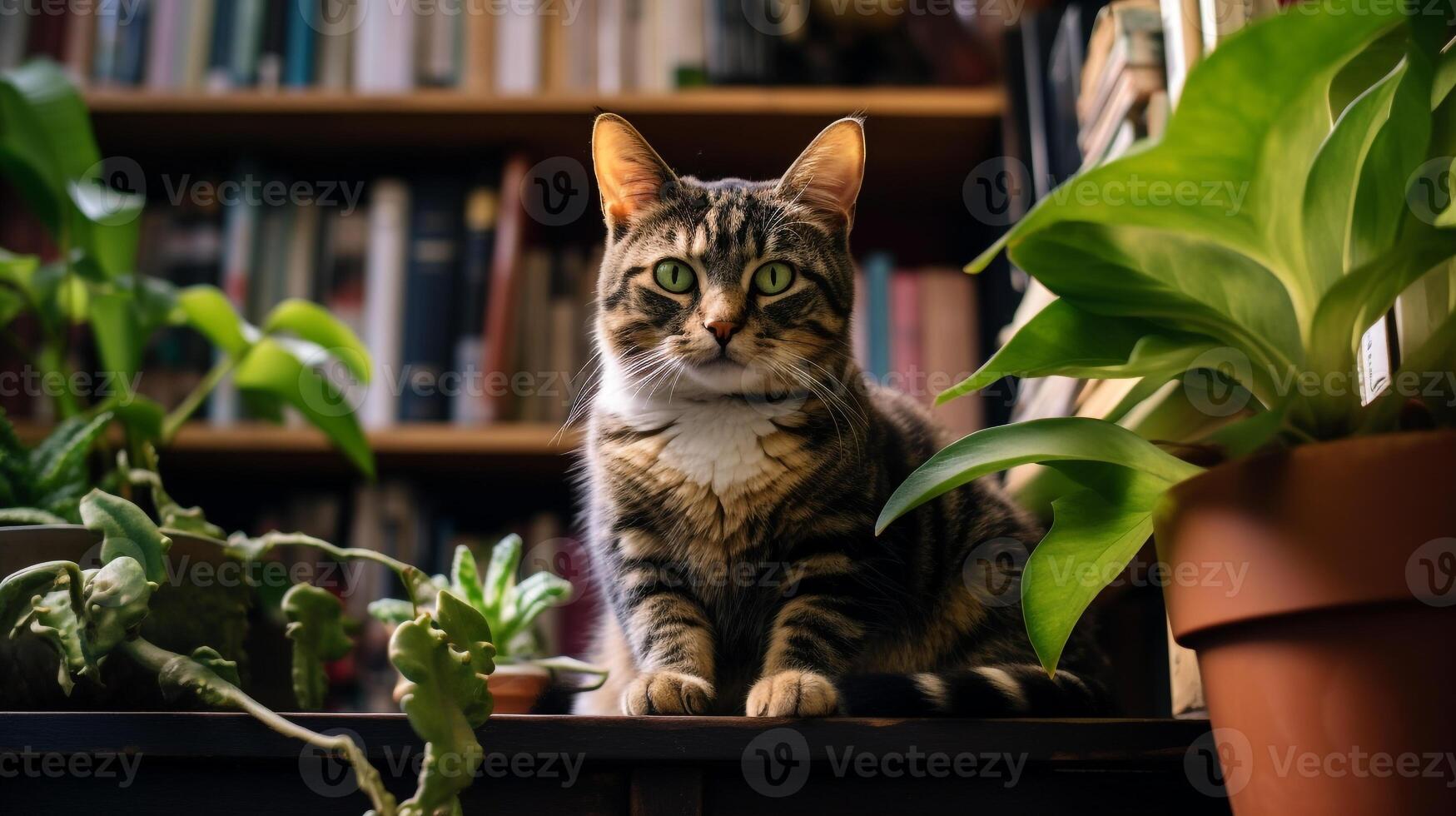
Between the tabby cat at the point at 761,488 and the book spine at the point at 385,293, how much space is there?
0.64 meters

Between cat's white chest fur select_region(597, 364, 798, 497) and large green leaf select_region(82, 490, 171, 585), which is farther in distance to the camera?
cat's white chest fur select_region(597, 364, 798, 497)

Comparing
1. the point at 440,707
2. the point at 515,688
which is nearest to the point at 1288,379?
the point at 440,707

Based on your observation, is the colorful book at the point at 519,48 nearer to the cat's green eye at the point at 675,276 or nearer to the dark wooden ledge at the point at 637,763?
the cat's green eye at the point at 675,276

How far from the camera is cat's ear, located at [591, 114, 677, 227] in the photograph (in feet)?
3.64

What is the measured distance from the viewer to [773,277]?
3.55 ft

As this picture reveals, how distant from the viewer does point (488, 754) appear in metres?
0.72

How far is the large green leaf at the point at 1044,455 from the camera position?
661mm

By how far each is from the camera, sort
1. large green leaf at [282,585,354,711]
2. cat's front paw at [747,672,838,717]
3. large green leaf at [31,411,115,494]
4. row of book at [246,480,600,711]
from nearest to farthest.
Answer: cat's front paw at [747,672,838,717] < large green leaf at [282,585,354,711] < large green leaf at [31,411,115,494] < row of book at [246,480,600,711]

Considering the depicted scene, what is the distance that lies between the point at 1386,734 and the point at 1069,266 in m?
0.31

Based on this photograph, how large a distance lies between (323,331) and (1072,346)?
3.23ft

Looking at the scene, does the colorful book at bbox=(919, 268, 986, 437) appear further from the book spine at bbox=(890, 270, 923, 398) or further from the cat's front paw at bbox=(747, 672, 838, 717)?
the cat's front paw at bbox=(747, 672, 838, 717)

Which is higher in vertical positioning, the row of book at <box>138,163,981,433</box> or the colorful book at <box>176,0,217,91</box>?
the colorful book at <box>176,0,217,91</box>

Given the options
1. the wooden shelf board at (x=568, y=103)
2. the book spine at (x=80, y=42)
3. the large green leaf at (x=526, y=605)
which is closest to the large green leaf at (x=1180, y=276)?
the large green leaf at (x=526, y=605)

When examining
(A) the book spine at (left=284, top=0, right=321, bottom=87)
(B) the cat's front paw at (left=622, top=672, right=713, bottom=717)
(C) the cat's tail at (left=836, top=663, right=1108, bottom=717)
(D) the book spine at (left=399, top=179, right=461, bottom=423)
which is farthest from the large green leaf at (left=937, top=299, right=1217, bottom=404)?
(A) the book spine at (left=284, top=0, right=321, bottom=87)
